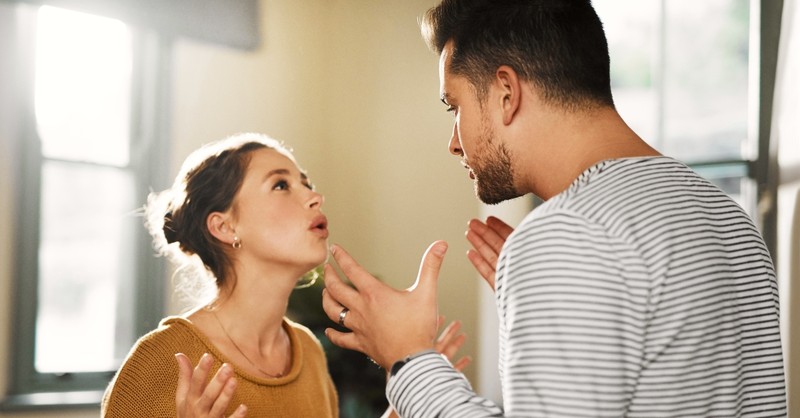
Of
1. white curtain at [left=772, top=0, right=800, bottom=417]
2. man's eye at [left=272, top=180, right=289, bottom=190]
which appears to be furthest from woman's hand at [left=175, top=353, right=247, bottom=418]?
white curtain at [left=772, top=0, right=800, bottom=417]

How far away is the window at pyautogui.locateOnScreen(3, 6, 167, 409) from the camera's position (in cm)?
305

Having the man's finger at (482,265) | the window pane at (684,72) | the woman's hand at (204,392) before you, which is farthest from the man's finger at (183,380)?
the window pane at (684,72)

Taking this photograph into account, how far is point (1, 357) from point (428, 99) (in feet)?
7.44

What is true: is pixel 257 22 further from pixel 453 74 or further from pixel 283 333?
pixel 453 74

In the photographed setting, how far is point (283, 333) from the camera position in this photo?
6.95ft

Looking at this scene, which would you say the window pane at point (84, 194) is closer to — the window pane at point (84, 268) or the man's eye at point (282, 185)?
the window pane at point (84, 268)

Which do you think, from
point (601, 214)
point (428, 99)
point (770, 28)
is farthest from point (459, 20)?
point (428, 99)

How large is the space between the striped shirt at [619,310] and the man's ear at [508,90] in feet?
0.72

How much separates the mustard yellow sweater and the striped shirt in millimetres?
932

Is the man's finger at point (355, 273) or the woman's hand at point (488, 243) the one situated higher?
the woman's hand at point (488, 243)

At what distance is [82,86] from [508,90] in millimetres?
2661

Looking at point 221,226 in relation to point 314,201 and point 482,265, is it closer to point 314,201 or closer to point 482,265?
point 314,201

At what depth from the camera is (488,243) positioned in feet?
4.66

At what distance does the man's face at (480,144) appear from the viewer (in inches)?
48.3
